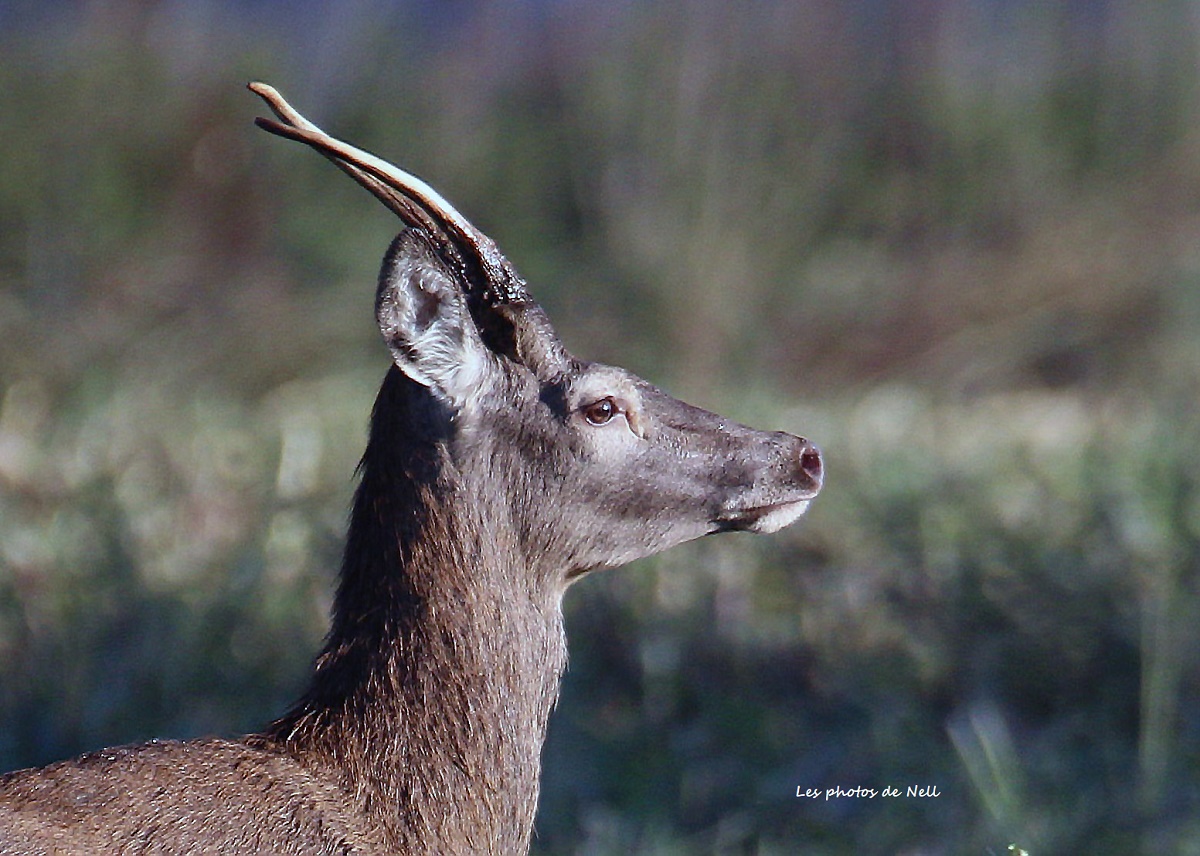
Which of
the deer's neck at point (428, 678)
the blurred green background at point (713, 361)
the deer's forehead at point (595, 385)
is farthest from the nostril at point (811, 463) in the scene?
the blurred green background at point (713, 361)

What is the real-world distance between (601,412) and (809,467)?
1.32 ft

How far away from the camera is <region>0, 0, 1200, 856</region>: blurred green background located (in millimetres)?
4266

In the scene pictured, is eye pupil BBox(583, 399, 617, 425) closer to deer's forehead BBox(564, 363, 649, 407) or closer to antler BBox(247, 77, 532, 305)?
deer's forehead BBox(564, 363, 649, 407)

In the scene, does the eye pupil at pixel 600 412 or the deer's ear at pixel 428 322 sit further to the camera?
the eye pupil at pixel 600 412

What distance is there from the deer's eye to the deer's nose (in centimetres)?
35

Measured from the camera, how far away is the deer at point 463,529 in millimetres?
2854

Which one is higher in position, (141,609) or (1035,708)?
(1035,708)

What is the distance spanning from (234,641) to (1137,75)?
5.62m

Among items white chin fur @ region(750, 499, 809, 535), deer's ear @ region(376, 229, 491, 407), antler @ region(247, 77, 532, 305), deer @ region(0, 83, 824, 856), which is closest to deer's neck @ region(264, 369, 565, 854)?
deer @ region(0, 83, 824, 856)

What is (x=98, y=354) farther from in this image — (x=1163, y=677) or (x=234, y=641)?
(x=1163, y=677)

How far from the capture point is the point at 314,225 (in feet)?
26.6

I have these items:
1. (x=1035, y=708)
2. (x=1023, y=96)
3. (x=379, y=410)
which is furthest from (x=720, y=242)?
(x=379, y=410)

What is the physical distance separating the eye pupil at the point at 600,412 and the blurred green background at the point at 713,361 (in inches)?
43.8

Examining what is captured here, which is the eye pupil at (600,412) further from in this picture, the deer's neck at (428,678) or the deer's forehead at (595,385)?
the deer's neck at (428,678)
